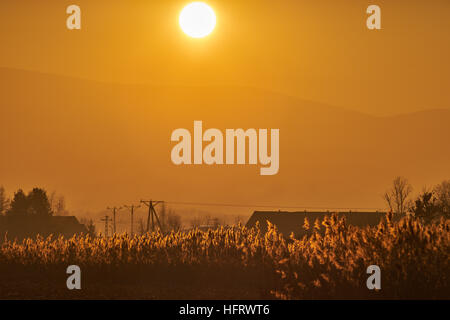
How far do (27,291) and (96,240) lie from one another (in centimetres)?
360

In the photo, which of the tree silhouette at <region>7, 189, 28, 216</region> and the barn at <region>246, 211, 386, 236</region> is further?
the barn at <region>246, 211, 386, 236</region>

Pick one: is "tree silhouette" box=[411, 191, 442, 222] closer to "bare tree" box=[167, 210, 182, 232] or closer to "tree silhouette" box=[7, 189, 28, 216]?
"bare tree" box=[167, 210, 182, 232]

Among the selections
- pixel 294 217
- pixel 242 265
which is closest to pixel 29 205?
pixel 294 217

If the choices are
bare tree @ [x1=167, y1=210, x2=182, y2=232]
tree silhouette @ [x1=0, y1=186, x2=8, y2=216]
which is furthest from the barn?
tree silhouette @ [x1=0, y1=186, x2=8, y2=216]

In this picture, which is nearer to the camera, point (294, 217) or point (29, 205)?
point (29, 205)

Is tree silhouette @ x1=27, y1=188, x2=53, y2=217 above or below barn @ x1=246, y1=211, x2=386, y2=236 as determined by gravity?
above

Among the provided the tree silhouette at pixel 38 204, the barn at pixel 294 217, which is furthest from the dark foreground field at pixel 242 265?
the barn at pixel 294 217

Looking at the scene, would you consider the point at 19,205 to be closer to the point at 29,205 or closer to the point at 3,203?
the point at 29,205

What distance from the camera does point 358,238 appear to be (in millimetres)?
10539

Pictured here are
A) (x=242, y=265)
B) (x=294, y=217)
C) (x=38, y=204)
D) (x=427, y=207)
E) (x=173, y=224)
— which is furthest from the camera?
(x=173, y=224)

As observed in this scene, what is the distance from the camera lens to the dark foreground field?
981 cm

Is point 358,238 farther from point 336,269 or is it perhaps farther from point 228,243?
point 228,243

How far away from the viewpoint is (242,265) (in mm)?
12609

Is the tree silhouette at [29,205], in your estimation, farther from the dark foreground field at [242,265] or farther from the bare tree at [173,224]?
the dark foreground field at [242,265]
